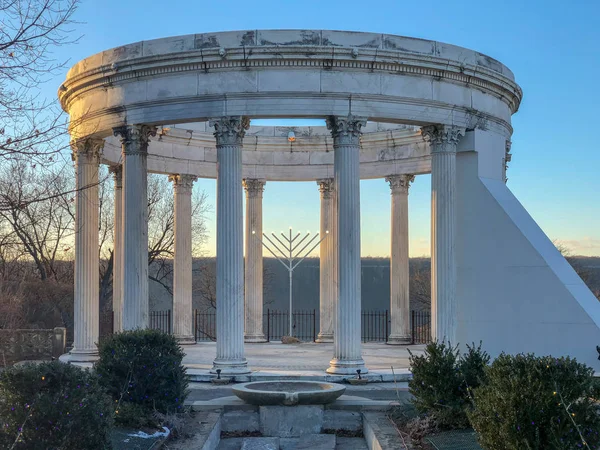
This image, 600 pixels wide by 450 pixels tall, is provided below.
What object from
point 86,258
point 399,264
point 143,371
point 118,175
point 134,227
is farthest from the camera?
point 399,264

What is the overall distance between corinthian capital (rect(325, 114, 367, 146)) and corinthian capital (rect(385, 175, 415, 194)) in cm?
1550

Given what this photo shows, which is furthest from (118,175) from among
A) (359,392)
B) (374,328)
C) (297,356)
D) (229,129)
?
(374,328)

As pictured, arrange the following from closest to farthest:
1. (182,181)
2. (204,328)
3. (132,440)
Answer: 1. (132,440)
2. (182,181)
3. (204,328)

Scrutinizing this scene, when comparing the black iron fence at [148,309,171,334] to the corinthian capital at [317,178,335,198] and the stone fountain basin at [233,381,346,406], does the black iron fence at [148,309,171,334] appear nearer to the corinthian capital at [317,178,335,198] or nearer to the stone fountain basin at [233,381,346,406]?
the stone fountain basin at [233,381,346,406]

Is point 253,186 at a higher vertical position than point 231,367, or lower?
higher

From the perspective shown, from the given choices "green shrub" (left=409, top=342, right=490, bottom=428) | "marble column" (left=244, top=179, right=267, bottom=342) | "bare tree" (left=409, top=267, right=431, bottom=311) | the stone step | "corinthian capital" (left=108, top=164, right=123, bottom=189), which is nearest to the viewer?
"green shrub" (left=409, top=342, right=490, bottom=428)

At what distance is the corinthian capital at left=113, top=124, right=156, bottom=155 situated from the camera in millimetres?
37906

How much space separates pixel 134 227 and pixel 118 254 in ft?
18.7

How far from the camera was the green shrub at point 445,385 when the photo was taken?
24506mm

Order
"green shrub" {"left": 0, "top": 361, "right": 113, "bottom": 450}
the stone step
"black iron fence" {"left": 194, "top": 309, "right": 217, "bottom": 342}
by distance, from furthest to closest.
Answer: "black iron fence" {"left": 194, "top": 309, "right": 217, "bottom": 342}, the stone step, "green shrub" {"left": 0, "top": 361, "right": 113, "bottom": 450}

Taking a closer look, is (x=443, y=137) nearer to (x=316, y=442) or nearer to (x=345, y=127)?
(x=345, y=127)

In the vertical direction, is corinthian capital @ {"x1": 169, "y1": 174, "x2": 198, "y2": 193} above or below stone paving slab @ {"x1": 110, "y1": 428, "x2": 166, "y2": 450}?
above

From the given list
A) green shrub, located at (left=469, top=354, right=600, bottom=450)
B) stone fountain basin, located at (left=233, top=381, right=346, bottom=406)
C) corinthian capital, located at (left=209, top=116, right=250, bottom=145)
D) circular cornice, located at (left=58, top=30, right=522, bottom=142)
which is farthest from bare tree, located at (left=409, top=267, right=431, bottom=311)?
green shrub, located at (left=469, top=354, right=600, bottom=450)

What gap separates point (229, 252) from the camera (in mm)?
35594
